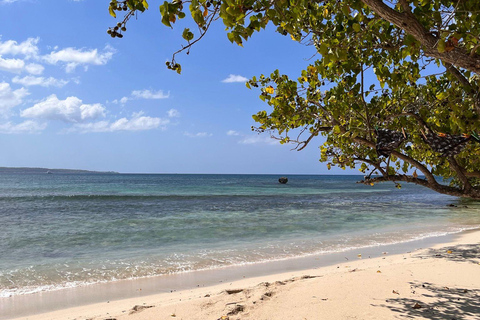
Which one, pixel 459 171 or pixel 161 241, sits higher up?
pixel 459 171

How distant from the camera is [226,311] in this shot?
194 inches

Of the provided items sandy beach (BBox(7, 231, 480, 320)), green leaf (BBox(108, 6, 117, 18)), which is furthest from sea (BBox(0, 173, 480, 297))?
green leaf (BBox(108, 6, 117, 18))

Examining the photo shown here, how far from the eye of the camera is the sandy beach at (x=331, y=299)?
4609mm

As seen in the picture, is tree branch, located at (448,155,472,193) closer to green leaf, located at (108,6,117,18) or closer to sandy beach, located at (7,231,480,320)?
sandy beach, located at (7,231,480,320)

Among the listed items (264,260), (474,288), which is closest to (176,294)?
(264,260)

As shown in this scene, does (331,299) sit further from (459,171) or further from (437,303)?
(459,171)

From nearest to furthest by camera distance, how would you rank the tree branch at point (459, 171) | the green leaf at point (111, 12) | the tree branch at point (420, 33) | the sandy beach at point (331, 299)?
the tree branch at point (420, 33), the green leaf at point (111, 12), the sandy beach at point (331, 299), the tree branch at point (459, 171)

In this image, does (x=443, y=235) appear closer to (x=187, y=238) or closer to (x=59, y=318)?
(x=187, y=238)

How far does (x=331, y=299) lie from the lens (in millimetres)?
5160

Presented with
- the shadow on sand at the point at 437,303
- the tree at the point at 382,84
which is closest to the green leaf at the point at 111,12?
the tree at the point at 382,84

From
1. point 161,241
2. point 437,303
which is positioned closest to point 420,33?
point 437,303

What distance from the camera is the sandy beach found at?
4609 mm

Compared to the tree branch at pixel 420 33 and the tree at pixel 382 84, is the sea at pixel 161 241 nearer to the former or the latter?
the tree at pixel 382 84

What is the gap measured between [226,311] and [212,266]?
3910mm
